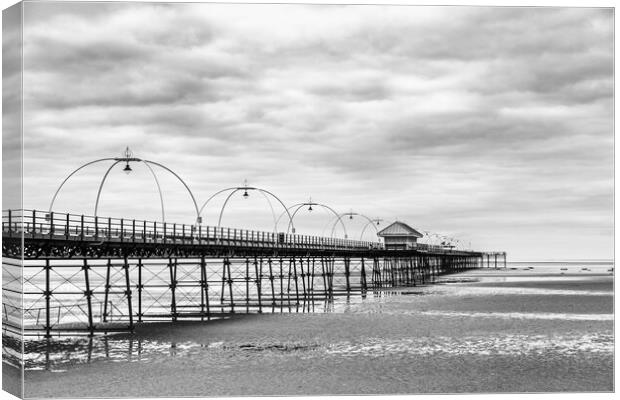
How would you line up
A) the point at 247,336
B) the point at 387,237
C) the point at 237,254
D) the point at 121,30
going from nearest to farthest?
the point at 121,30 < the point at 247,336 < the point at 237,254 < the point at 387,237

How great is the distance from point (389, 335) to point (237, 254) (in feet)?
56.8

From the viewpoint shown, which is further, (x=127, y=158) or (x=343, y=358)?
(x=127, y=158)

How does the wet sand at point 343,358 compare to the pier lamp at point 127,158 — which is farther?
the pier lamp at point 127,158

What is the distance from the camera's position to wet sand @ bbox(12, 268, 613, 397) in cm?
2316

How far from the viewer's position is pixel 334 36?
26.5 m

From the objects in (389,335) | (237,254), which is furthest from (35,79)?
(237,254)

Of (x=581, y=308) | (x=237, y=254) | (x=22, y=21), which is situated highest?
(x=22, y=21)

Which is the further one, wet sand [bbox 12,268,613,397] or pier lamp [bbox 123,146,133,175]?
pier lamp [bbox 123,146,133,175]

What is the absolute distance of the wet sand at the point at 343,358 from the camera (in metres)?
23.2

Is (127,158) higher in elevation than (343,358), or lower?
higher

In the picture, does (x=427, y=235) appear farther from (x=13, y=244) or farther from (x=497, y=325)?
(x=13, y=244)

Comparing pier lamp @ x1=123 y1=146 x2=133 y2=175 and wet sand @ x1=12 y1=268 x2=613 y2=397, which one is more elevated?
pier lamp @ x1=123 y1=146 x2=133 y2=175

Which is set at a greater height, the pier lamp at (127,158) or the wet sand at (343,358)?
the pier lamp at (127,158)

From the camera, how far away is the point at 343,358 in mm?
28312
